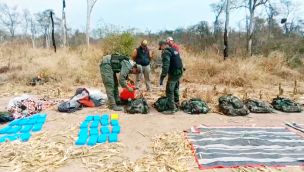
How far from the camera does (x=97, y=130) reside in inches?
216

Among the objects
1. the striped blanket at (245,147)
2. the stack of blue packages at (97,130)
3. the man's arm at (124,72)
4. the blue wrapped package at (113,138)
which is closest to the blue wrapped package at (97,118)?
the stack of blue packages at (97,130)

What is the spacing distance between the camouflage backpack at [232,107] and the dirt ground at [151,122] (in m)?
0.17

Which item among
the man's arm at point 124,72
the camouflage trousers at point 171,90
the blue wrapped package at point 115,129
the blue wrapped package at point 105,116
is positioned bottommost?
the blue wrapped package at point 115,129

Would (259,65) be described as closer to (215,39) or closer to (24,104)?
(215,39)

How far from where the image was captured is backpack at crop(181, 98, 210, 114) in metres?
6.76

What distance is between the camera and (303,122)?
247 inches

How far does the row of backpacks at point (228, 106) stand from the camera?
6.71 m

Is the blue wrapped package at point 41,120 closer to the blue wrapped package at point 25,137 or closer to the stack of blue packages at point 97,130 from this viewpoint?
the blue wrapped package at point 25,137

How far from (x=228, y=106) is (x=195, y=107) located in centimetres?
76

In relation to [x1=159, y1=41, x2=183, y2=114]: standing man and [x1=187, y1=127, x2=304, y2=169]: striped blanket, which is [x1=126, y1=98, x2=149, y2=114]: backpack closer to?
[x1=159, y1=41, x2=183, y2=114]: standing man

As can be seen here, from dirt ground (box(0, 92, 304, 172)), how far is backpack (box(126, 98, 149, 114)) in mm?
162

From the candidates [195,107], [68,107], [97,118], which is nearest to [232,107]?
[195,107]

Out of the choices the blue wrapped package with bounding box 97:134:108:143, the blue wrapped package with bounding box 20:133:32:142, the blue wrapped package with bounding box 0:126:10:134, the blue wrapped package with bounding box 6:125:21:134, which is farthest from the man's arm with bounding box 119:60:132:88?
the blue wrapped package with bounding box 0:126:10:134

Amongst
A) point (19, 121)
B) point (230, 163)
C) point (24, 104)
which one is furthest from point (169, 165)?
point (24, 104)
